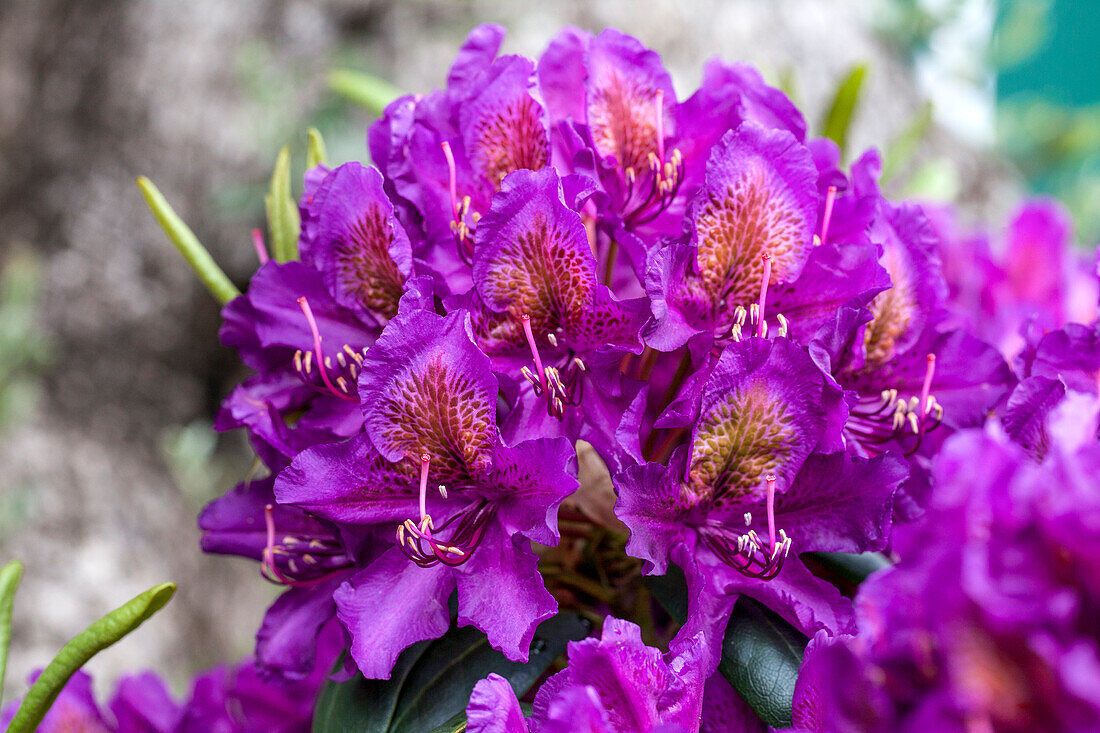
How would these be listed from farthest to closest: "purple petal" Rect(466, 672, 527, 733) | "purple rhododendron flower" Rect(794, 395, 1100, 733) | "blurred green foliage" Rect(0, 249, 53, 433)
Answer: "blurred green foliage" Rect(0, 249, 53, 433)
"purple petal" Rect(466, 672, 527, 733)
"purple rhododendron flower" Rect(794, 395, 1100, 733)

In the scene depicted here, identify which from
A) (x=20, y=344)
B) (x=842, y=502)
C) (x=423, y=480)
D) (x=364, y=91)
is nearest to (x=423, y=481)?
(x=423, y=480)

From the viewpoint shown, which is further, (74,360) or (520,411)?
(74,360)

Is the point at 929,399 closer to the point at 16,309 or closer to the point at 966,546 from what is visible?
the point at 966,546

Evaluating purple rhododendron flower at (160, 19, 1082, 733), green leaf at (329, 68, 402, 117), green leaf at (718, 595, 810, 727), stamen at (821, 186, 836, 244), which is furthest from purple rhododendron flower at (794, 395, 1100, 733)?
green leaf at (329, 68, 402, 117)

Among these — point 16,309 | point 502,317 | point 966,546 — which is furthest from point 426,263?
point 16,309

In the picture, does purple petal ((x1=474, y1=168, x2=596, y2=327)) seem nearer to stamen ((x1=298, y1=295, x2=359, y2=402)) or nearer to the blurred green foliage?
stamen ((x1=298, y1=295, x2=359, y2=402))

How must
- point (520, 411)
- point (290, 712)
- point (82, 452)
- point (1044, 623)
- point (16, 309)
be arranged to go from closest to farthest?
1. point (1044, 623)
2. point (520, 411)
3. point (290, 712)
4. point (16, 309)
5. point (82, 452)

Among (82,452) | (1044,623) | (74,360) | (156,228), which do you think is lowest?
(82,452)
